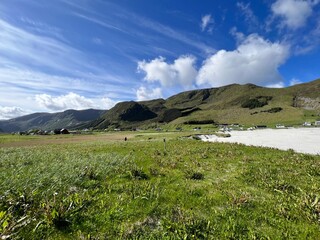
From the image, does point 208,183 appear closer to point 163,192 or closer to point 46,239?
point 163,192

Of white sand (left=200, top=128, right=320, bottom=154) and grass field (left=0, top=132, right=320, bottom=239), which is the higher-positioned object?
grass field (left=0, top=132, right=320, bottom=239)

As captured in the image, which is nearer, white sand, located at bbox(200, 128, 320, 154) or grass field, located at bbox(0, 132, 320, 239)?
grass field, located at bbox(0, 132, 320, 239)

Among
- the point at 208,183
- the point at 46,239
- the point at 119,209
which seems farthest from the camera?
the point at 208,183

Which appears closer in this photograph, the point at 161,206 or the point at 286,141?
the point at 161,206

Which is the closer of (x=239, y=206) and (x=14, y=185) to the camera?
(x=239, y=206)

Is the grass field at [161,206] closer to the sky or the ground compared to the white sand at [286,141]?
closer to the sky

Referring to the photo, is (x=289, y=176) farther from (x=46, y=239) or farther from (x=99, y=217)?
(x=46, y=239)

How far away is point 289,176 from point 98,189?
12377mm

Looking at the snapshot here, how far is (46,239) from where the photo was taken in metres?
6.77

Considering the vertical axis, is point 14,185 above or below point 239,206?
above

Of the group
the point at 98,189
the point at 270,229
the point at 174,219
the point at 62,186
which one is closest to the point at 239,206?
the point at 270,229

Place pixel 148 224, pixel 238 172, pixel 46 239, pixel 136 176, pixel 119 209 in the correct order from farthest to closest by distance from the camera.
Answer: pixel 238 172 → pixel 136 176 → pixel 119 209 → pixel 148 224 → pixel 46 239

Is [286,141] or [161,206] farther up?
[161,206]

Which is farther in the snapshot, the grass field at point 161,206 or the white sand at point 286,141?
the white sand at point 286,141
